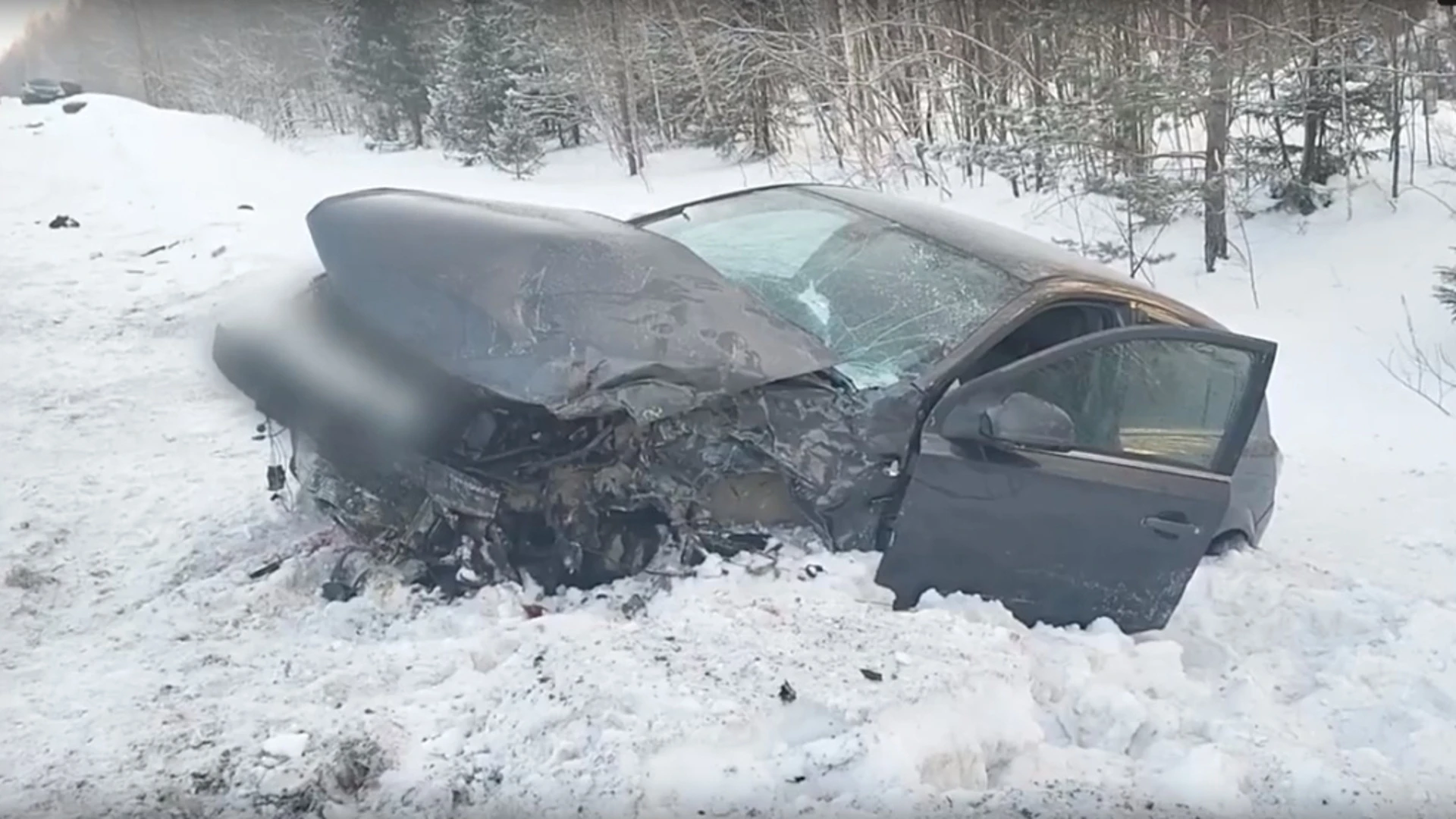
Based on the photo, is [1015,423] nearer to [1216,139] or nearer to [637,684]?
[637,684]

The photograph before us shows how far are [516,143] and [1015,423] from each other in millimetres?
4443

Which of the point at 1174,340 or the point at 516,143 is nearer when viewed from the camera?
the point at 1174,340

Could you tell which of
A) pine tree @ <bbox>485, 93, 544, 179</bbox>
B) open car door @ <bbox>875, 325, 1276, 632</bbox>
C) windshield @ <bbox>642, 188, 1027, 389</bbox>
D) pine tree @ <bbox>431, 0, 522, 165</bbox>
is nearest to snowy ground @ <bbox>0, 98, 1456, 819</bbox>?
open car door @ <bbox>875, 325, 1276, 632</bbox>

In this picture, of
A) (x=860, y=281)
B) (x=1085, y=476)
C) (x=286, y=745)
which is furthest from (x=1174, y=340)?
(x=286, y=745)

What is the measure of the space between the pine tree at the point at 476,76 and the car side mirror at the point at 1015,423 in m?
3.04

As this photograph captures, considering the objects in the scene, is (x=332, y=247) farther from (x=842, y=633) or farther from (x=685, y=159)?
(x=685, y=159)

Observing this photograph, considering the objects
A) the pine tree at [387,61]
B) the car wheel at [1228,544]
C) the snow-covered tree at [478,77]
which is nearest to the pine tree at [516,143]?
the snow-covered tree at [478,77]

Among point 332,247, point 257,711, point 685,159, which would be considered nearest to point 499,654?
point 257,711

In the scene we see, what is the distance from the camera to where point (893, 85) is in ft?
28.9

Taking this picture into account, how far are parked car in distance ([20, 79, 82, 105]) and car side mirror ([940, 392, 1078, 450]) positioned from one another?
10.9ft

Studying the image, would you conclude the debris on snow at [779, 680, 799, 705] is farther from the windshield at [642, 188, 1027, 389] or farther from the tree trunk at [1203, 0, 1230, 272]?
the tree trunk at [1203, 0, 1230, 272]

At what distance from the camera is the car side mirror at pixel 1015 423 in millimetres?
2539

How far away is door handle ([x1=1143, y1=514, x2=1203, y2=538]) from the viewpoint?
2.77 meters

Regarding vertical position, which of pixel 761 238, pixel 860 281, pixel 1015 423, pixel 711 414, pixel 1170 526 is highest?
pixel 761 238
